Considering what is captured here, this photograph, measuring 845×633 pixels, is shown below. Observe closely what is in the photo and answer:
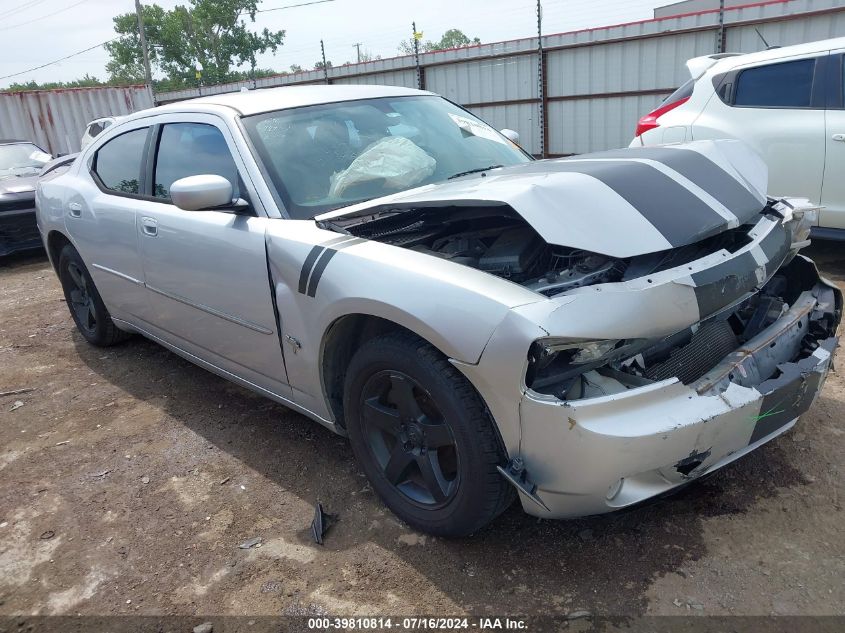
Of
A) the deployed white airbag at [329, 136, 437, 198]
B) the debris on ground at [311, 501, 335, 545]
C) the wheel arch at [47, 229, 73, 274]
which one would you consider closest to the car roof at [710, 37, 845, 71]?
the deployed white airbag at [329, 136, 437, 198]

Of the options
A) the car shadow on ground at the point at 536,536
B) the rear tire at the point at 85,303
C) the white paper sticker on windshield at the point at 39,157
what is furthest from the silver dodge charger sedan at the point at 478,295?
the white paper sticker on windshield at the point at 39,157

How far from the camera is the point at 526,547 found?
2.35m

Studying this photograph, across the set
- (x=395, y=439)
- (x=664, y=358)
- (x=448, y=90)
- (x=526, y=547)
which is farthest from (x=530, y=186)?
(x=448, y=90)

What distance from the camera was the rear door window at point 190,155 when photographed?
3070mm

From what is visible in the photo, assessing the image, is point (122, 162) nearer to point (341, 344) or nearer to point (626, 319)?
point (341, 344)

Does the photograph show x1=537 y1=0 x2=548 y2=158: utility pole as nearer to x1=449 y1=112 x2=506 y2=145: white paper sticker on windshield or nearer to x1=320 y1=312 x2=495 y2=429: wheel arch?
x1=449 y1=112 x2=506 y2=145: white paper sticker on windshield

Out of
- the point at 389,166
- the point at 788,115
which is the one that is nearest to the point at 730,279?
the point at 389,166

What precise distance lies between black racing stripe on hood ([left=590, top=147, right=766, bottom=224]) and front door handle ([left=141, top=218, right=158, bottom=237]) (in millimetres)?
2260

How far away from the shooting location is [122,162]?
391 centimetres

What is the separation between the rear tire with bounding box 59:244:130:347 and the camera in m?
4.48

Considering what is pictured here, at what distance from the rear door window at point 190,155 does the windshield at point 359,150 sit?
20 cm

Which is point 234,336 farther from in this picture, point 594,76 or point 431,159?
point 594,76

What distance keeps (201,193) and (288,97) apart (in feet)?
2.95

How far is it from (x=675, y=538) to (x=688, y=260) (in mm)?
987
